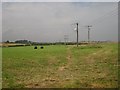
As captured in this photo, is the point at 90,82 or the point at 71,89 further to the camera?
the point at 90,82

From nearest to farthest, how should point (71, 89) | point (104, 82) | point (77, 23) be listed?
point (71, 89) < point (104, 82) < point (77, 23)

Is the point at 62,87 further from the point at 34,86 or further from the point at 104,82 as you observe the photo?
the point at 104,82

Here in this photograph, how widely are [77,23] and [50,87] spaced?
8247 cm

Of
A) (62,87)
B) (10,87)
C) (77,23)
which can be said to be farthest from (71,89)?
(77,23)

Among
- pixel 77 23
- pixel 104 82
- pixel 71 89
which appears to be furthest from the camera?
pixel 77 23

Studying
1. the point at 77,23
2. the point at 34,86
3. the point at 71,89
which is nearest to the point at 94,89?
Result: the point at 71,89

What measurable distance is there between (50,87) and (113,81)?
11.1ft

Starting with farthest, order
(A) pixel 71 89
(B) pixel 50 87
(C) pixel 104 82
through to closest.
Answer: (C) pixel 104 82
(B) pixel 50 87
(A) pixel 71 89

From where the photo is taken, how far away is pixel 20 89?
12898 millimetres

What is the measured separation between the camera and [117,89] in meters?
12.7

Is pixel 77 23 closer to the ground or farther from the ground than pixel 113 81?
farther from the ground

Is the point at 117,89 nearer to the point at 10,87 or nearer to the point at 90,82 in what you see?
the point at 90,82

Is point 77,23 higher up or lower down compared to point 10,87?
higher up

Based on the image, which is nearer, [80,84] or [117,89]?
[117,89]
